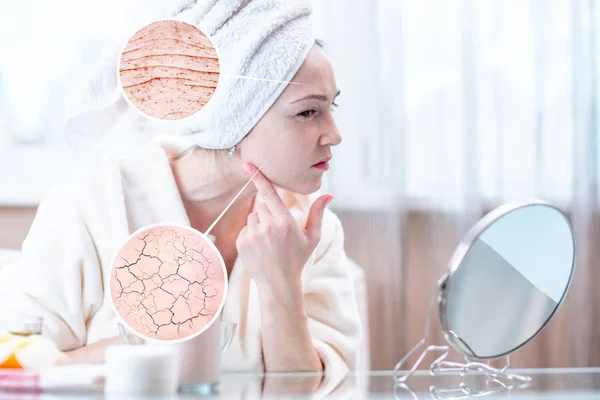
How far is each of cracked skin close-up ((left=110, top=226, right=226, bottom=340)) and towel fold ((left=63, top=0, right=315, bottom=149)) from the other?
12 cm

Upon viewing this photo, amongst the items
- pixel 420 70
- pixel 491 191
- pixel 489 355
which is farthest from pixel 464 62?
pixel 489 355

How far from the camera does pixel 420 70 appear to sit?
1014 millimetres

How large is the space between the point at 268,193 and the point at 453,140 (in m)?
0.37

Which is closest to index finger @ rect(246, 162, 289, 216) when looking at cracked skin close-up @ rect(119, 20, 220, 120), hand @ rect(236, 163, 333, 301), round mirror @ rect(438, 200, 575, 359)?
hand @ rect(236, 163, 333, 301)

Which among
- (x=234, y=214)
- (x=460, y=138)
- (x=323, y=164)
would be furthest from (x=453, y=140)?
(x=234, y=214)

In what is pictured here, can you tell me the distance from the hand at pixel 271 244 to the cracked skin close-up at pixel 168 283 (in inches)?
1.8

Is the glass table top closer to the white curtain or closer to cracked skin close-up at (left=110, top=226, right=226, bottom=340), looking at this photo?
cracked skin close-up at (left=110, top=226, right=226, bottom=340)

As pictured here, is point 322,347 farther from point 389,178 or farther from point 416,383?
point 389,178

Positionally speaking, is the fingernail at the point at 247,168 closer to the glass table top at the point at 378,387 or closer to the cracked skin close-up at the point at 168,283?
the cracked skin close-up at the point at 168,283

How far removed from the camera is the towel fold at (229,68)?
0.76m

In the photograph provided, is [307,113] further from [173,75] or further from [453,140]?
[453,140]

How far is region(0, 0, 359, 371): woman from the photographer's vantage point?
0.77 metres

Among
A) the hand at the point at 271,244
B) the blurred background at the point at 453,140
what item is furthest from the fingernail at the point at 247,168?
the blurred background at the point at 453,140

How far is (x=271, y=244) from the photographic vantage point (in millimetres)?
792
